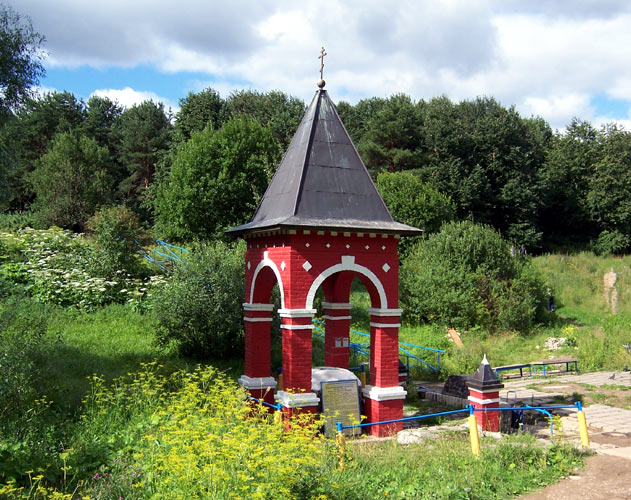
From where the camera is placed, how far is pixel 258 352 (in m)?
11.9

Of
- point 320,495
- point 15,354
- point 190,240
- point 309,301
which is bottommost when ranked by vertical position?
point 320,495

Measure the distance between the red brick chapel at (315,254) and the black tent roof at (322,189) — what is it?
2 centimetres

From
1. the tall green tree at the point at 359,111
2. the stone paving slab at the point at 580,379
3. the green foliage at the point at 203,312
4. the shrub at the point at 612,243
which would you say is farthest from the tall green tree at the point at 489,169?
the green foliage at the point at 203,312

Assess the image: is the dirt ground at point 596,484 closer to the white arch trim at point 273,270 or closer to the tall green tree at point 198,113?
the white arch trim at point 273,270

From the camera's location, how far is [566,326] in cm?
2511

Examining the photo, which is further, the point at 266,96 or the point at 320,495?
the point at 266,96

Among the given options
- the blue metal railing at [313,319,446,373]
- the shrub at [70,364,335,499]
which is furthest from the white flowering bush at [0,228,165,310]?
the shrub at [70,364,335,499]

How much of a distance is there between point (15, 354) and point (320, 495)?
18.4ft

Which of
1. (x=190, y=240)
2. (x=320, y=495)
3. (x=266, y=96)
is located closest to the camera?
(x=320, y=495)

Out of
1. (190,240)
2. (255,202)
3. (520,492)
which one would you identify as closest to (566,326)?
(255,202)

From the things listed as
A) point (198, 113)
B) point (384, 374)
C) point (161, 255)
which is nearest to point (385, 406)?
point (384, 374)

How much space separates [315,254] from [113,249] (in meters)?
12.1

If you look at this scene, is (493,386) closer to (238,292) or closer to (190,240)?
(238,292)

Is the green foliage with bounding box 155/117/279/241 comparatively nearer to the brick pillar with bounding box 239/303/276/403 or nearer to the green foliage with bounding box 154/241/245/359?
the green foliage with bounding box 154/241/245/359
